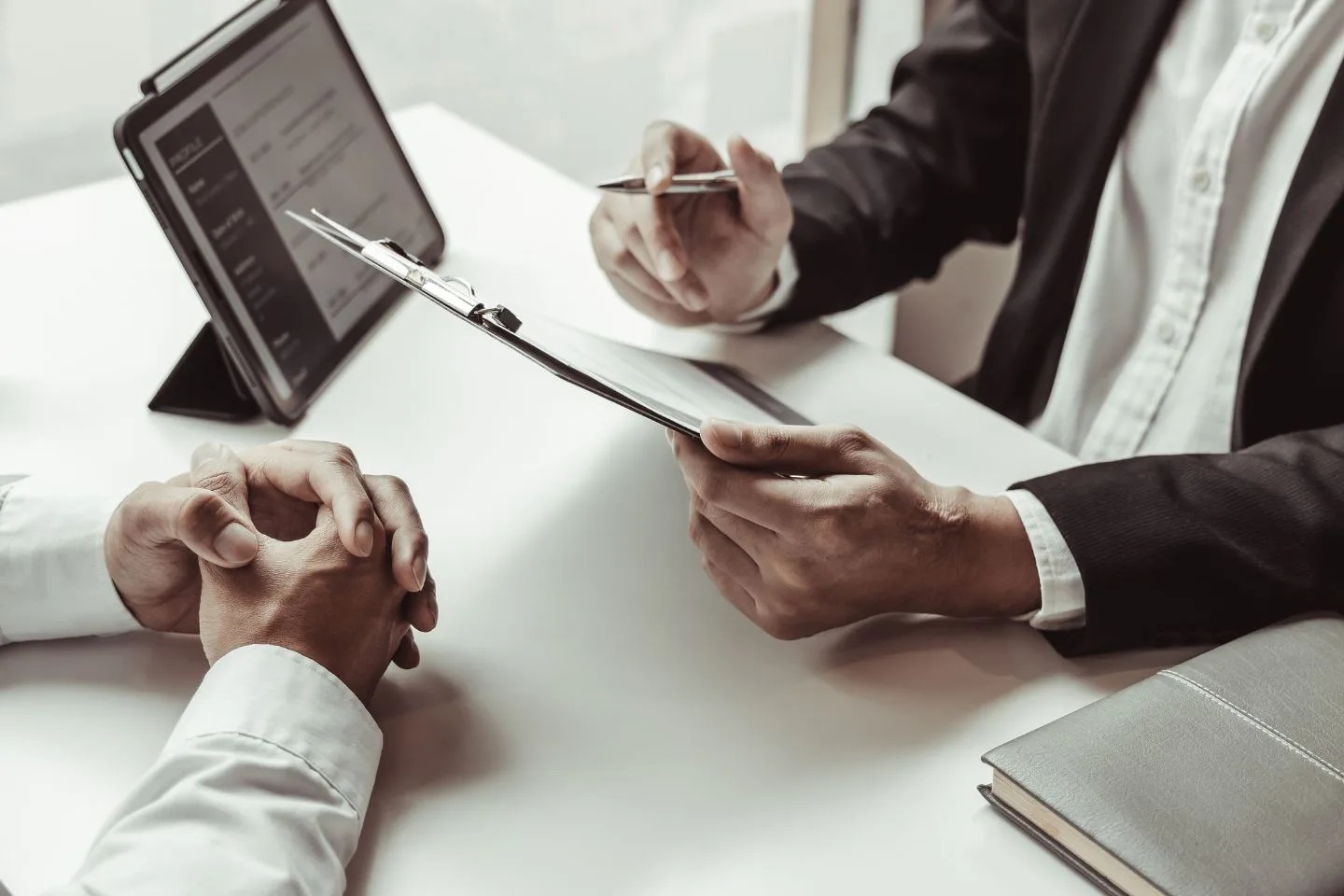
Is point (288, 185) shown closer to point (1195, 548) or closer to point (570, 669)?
point (570, 669)

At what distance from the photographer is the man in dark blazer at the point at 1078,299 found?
2.56 ft

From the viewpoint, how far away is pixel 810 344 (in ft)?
3.66

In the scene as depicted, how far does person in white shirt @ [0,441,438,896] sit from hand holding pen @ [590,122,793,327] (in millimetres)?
357

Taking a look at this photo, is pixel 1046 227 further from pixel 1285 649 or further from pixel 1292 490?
pixel 1285 649

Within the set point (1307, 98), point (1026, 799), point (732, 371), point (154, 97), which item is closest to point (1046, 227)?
point (1307, 98)

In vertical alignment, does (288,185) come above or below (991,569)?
above

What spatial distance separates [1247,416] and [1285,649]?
35 cm

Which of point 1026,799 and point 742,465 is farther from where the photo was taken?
point 742,465

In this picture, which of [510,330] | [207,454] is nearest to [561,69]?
[207,454]

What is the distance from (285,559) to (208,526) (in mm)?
54

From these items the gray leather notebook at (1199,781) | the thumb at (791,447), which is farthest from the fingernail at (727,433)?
the gray leather notebook at (1199,781)

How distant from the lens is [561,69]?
7.17 feet

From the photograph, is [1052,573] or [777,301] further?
[777,301]

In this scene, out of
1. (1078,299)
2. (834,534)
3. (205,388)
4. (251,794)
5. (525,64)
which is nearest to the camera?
(251,794)
